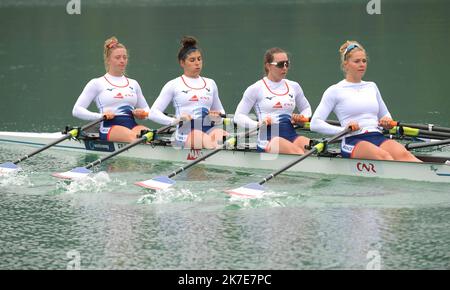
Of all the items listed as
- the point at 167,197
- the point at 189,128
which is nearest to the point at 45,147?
the point at 189,128

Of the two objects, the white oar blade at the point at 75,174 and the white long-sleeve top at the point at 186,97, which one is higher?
the white long-sleeve top at the point at 186,97

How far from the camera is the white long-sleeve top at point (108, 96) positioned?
38.5ft

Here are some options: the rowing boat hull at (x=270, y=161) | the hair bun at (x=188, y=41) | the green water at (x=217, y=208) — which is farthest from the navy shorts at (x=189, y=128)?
the hair bun at (x=188, y=41)

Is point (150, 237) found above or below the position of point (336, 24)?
below

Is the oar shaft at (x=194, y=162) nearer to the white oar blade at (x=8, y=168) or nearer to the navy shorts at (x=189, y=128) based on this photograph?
the navy shorts at (x=189, y=128)

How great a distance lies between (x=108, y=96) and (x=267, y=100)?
6.72 feet

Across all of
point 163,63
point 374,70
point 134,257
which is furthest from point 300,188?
point 163,63

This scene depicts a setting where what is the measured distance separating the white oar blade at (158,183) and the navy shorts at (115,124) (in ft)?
6.84

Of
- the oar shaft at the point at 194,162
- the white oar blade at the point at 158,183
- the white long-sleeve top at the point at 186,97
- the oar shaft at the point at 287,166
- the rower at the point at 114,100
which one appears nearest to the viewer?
the oar shaft at the point at 287,166

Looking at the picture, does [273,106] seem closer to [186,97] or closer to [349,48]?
[186,97]

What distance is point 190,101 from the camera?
1130 centimetres

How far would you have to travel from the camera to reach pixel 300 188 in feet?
32.3

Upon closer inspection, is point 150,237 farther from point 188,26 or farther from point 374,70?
point 188,26

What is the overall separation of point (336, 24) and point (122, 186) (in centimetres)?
1872
